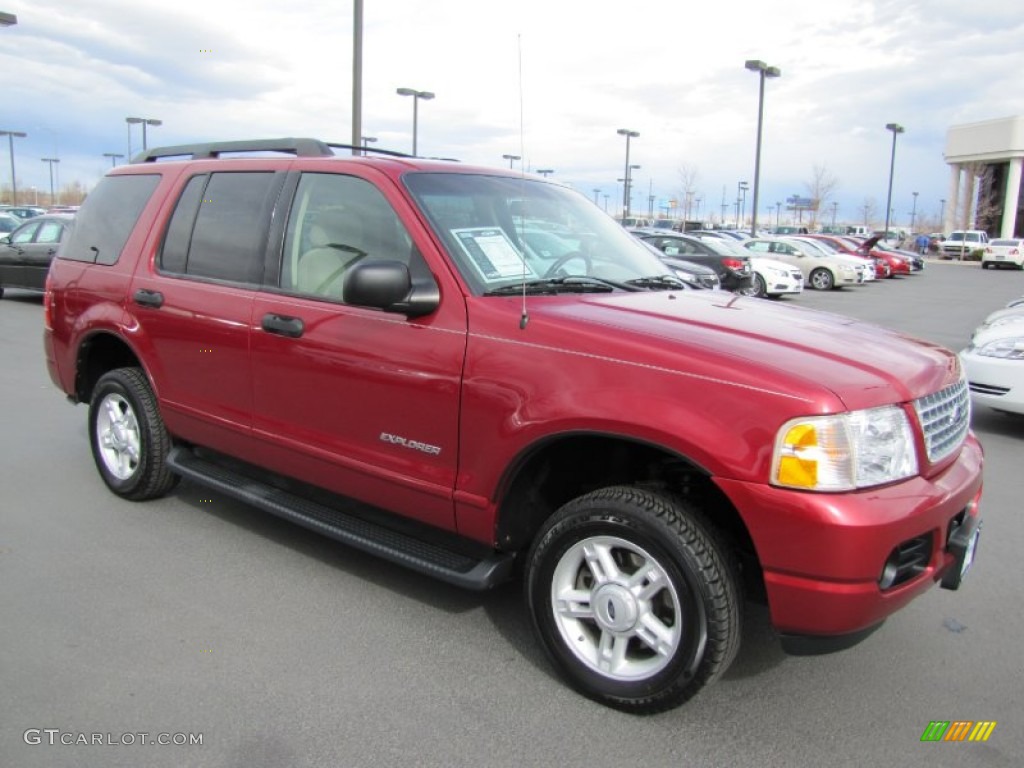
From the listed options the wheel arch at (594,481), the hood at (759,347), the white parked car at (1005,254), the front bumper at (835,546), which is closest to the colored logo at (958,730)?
the front bumper at (835,546)

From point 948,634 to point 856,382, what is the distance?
1590 mm

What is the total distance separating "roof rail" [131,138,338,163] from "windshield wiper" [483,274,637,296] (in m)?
1.31

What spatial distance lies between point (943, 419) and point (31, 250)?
16.0m

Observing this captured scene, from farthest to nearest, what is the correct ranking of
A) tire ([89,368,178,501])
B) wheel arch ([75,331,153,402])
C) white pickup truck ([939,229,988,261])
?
white pickup truck ([939,229,988,261]), wheel arch ([75,331,153,402]), tire ([89,368,178,501])

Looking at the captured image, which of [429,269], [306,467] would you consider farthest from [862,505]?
[306,467]

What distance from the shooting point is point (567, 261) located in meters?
3.72

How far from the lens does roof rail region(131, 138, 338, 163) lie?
406 centimetres

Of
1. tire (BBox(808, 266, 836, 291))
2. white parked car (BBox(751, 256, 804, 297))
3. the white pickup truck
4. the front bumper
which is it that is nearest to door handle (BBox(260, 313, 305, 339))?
the front bumper

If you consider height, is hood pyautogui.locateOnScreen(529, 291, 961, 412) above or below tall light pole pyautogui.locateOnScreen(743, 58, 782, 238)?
below

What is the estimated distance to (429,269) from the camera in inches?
129

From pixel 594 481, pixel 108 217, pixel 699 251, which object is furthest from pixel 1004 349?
pixel 699 251

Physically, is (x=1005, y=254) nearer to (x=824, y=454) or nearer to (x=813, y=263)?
(x=813, y=263)

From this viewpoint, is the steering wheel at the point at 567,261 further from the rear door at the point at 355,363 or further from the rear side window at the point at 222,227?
the rear side window at the point at 222,227

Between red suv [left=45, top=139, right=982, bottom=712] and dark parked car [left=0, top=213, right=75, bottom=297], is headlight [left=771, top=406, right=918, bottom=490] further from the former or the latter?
dark parked car [left=0, top=213, right=75, bottom=297]
